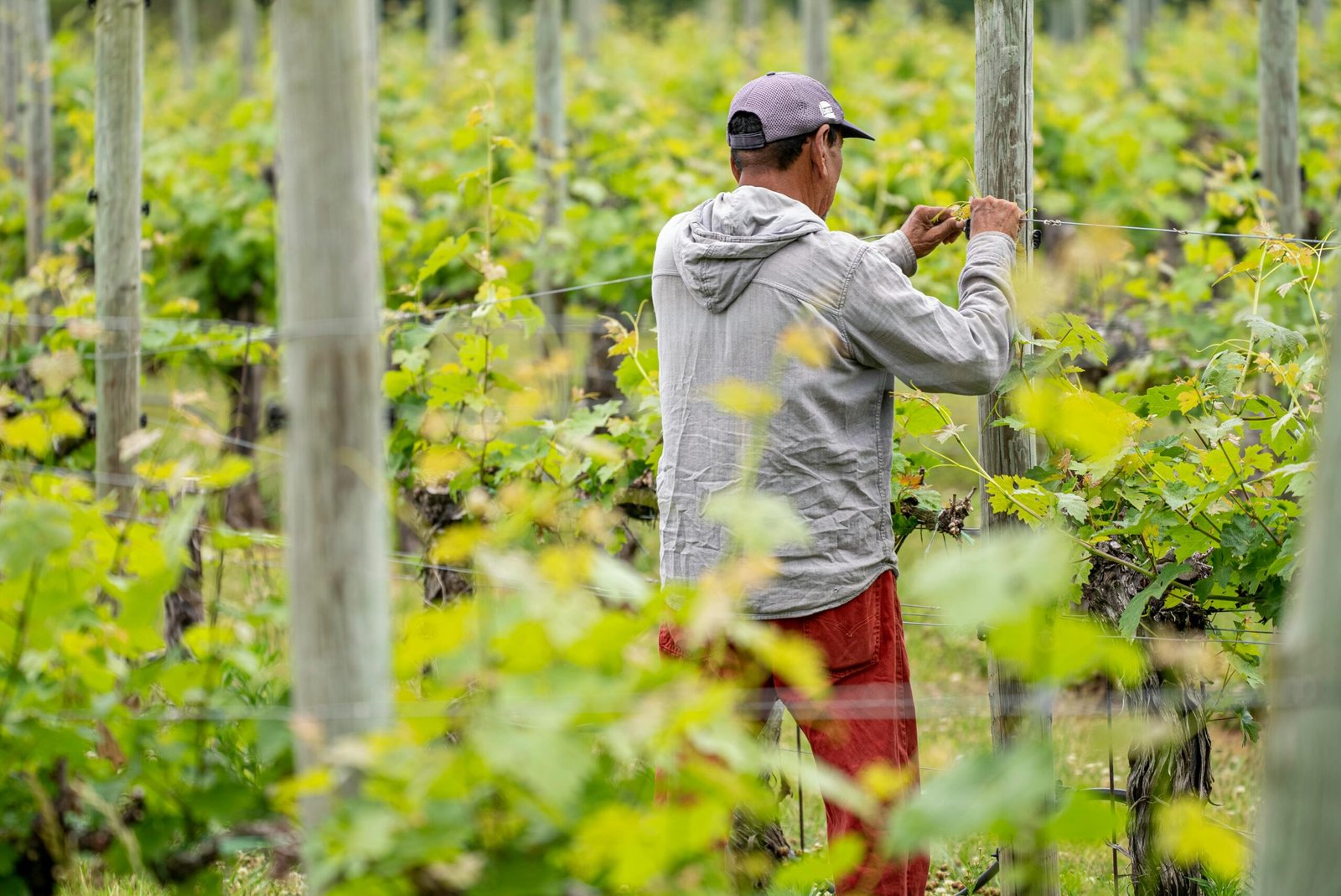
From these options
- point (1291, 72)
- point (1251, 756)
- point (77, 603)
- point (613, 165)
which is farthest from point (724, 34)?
point (77, 603)

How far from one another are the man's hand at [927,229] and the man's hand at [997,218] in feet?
0.19

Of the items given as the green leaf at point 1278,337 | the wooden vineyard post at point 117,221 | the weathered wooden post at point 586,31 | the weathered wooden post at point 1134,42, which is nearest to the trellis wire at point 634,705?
the green leaf at point 1278,337

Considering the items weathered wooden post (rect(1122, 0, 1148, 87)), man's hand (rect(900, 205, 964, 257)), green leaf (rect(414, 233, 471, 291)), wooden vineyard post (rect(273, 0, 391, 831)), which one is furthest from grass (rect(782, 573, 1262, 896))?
weathered wooden post (rect(1122, 0, 1148, 87))

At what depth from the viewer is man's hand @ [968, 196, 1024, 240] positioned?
274 centimetres

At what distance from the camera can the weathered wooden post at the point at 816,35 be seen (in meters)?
7.84

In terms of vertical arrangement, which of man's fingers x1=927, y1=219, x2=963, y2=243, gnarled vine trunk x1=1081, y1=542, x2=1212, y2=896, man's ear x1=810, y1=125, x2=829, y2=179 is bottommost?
gnarled vine trunk x1=1081, y1=542, x2=1212, y2=896

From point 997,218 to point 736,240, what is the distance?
0.54 meters

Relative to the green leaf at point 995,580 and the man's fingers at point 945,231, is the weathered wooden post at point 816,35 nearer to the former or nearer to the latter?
the man's fingers at point 945,231

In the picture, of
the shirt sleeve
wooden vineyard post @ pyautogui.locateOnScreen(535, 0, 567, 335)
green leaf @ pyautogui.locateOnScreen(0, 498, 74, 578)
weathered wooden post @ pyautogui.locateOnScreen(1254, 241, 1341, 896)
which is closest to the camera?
weathered wooden post @ pyautogui.locateOnScreen(1254, 241, 1341, 896)

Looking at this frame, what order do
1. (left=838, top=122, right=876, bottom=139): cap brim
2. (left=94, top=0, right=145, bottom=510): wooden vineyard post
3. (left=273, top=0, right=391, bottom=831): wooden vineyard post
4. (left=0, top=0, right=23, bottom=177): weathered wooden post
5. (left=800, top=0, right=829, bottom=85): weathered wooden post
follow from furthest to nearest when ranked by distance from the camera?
(left=0, top=0, right=23, bottom=177): weathered wooden post → (left=800, top=0, right=829, bottom=85): weathered wooden post → (left=94, top=0, right=145, bottom=510): wooden vineyard post → (left=838, top=122, right=876, bottom=139): cap brim → (left=273, top=0, right=391, bottom=831): wooden vineyard post

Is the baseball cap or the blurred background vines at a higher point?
the baseball cap

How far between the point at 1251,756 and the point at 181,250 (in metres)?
5.51

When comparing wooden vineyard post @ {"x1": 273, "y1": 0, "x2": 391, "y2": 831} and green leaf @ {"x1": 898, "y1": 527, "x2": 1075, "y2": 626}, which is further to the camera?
wooden vineyard post @ {"x1": 273, "y1": 0, "x2": 391, "y2": 831}

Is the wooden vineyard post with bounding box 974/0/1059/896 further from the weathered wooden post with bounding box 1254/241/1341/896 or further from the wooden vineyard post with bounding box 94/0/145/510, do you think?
the wooden vineyard post with bounding box 94/0/145/510
